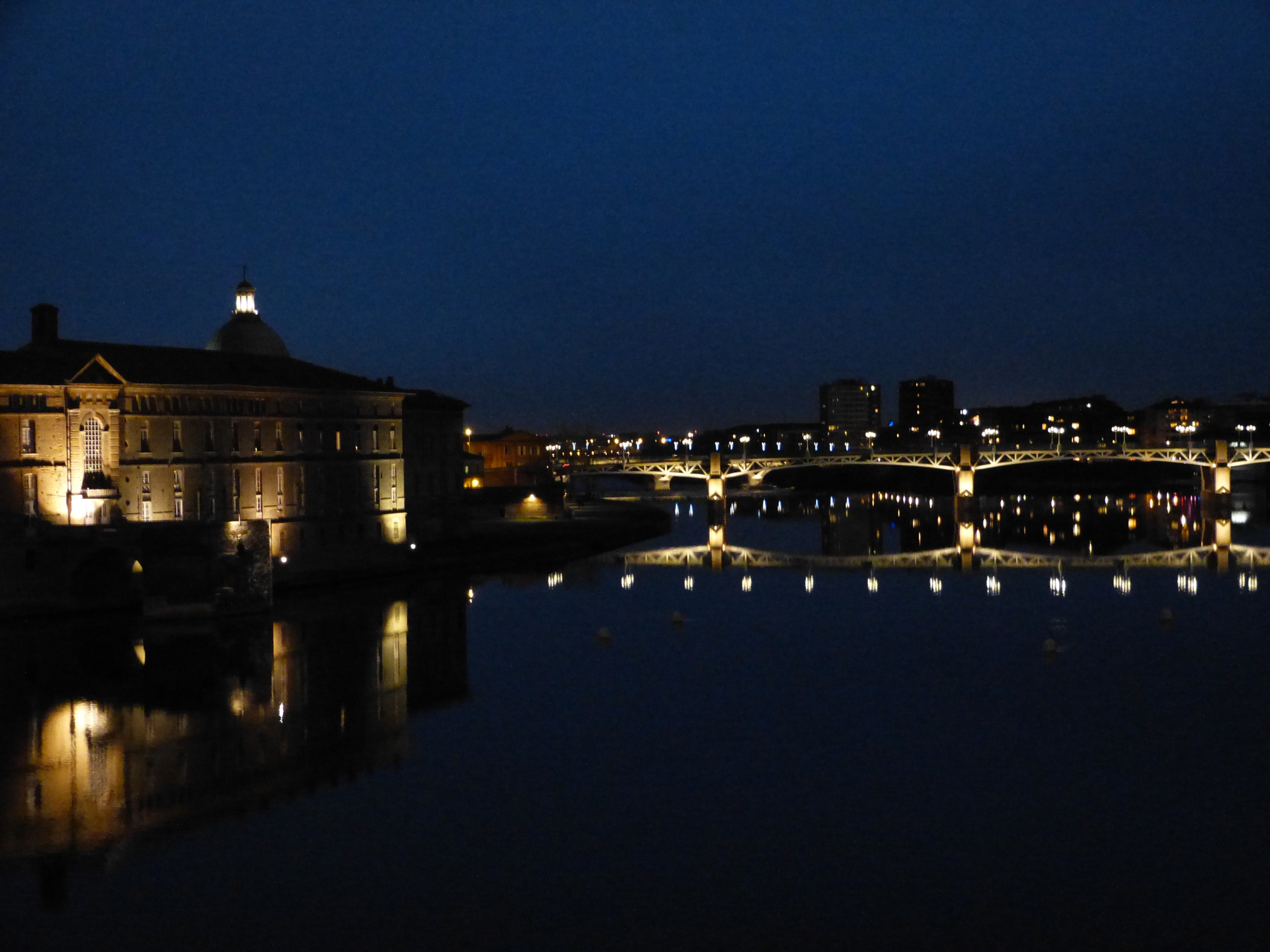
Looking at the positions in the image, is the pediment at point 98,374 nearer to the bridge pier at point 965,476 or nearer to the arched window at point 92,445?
the arched window at point 92,445

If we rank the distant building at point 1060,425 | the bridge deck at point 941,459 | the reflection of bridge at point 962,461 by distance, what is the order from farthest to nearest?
the distant building at point 1060,425 → the bridge deck at point 941,459 → the reflection of bridge at point 962,461

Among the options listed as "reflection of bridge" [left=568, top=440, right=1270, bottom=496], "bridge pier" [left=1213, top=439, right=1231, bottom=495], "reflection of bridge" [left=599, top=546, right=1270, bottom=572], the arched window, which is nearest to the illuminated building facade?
the arched window

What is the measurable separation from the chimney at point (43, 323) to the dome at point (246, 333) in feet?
45.4

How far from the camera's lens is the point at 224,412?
130 ft

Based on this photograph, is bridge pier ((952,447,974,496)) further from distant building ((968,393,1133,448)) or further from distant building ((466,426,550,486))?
distant building ((968,393,1133,448))

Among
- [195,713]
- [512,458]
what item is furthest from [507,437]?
[195,713]

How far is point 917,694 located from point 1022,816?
800 centimetres

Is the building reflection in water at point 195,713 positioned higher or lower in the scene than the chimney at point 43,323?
lower

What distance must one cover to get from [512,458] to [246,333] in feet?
121

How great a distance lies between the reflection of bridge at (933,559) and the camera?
167 ft

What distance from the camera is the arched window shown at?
35469 millimetres

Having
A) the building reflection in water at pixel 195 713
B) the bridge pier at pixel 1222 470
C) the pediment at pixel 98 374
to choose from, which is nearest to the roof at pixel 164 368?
the pediment at pixel 98 374

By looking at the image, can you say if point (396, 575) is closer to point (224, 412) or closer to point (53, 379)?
point (224, 412)

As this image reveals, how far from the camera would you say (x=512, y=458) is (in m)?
90.4
